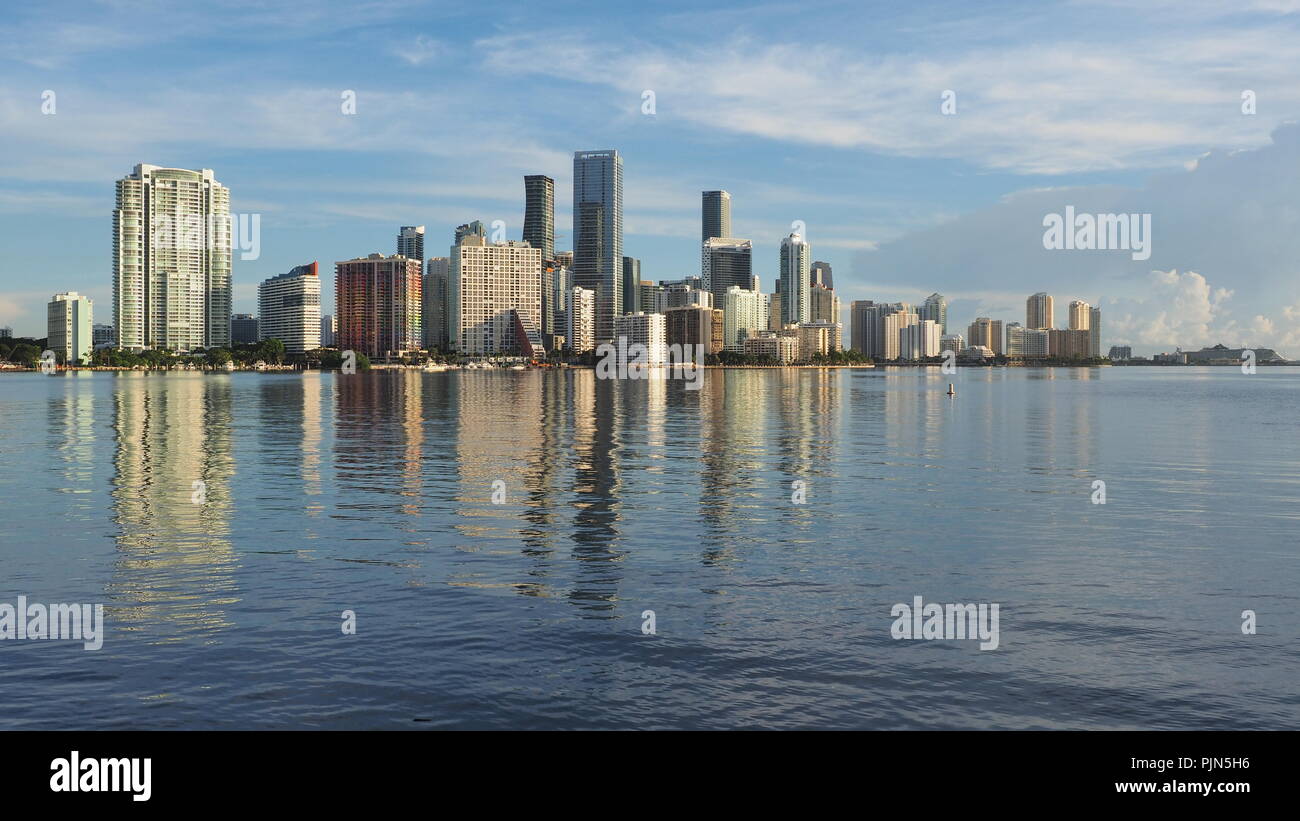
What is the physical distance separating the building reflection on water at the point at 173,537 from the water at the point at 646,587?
19 cm

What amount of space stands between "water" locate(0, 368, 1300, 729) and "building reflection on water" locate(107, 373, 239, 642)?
188 mm

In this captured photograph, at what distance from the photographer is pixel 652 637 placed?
2595 cm

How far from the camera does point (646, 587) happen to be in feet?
103

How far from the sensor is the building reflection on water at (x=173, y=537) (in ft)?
91.5

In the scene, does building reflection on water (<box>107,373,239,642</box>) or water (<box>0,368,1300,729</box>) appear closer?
water (<box>0,368,1300,729</box>)

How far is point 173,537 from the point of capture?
3916 cm

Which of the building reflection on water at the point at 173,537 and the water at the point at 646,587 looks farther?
the building reflection on water at the point at 173,537

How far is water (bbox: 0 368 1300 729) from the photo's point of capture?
21312 millimetres

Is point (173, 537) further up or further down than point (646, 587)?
further up

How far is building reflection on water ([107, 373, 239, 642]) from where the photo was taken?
2788 cm

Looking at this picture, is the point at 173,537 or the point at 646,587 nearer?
the point at 646,587

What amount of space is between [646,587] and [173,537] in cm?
2000
